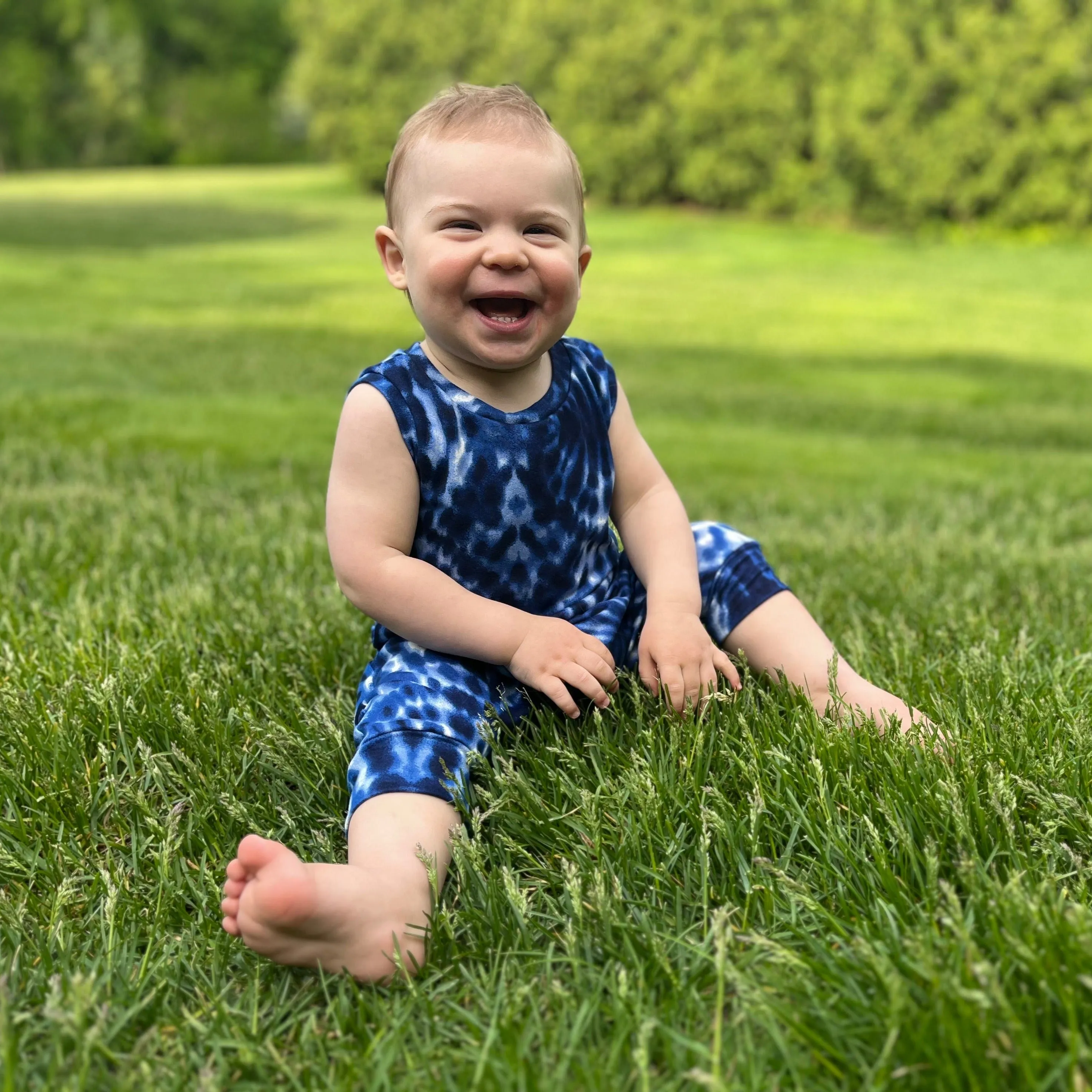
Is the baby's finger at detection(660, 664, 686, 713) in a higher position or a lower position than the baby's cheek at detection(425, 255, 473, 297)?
lower

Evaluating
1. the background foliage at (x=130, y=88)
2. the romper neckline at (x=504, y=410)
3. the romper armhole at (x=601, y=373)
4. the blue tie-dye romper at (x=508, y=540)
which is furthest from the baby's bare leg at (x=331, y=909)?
the background foliage at (x=130, y=88)

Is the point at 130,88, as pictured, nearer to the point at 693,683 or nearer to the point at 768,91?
the point at 768,91

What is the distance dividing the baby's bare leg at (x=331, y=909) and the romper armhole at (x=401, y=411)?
0.84 m

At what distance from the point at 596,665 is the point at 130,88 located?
208 ft

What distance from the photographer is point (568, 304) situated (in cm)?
243

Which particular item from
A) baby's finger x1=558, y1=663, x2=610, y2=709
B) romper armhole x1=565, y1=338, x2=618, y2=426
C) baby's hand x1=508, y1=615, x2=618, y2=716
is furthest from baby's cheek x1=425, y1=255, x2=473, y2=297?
baby's finger x1=558, y1=663, x2=610, y2=709

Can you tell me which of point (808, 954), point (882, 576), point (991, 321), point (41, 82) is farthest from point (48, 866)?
point (41, 82)

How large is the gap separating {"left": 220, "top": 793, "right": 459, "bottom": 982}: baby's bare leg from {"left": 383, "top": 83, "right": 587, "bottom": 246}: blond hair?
1.28m

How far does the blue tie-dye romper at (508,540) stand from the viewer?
2361 mm

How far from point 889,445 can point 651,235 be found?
62.1 ft

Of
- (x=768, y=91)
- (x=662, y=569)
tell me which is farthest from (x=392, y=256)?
(x=768, y=91)

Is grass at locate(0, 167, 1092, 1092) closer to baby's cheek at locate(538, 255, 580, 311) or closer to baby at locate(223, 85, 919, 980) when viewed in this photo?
baby at locate(223, 85, 919, 980)

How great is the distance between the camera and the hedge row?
22062 millimetres

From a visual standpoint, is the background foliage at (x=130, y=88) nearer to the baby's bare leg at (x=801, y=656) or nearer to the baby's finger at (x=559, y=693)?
the baby's bare leg at (x=801, y=656)
